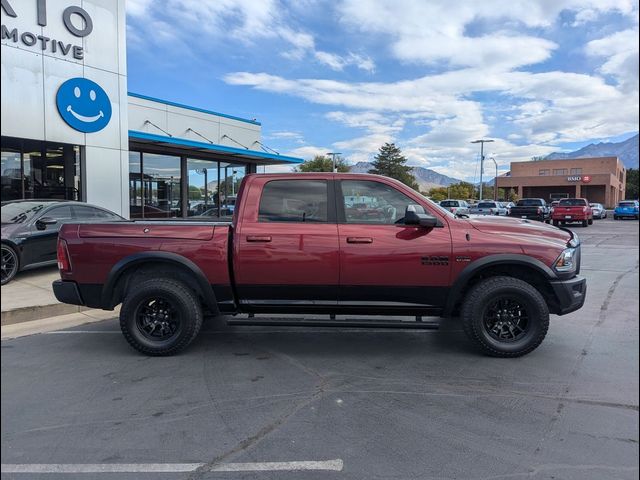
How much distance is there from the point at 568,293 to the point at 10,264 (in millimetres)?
8699

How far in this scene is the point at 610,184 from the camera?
70.3 m

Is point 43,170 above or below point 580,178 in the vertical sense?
below

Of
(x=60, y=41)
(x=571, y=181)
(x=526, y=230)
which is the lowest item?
(x=526, y=230)

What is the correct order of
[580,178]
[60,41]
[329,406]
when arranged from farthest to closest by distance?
1. [580,178]
2. [60,41]
3. [329,406]

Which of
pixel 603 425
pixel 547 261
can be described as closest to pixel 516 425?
pixel 603 425

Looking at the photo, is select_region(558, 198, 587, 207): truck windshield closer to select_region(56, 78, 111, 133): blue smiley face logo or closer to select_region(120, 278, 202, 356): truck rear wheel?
select_region(56, 78, 111, 133): blue smiley face logo

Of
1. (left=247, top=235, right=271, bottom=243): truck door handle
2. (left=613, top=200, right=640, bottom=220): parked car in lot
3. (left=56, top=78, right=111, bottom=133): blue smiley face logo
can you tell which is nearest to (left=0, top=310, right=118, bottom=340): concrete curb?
(left=247, top=235, right=271, bottom=243): truck door handle

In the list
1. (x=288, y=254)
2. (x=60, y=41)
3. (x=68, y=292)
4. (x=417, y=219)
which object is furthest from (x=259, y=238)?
(x=60, y=41)

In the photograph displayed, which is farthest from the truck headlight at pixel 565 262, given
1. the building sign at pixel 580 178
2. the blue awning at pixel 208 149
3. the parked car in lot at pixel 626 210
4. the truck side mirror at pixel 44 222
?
the building sign at pixel 580 178

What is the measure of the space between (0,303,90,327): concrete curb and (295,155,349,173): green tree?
198 feet

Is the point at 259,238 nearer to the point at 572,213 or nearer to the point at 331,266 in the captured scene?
the point at 331,266

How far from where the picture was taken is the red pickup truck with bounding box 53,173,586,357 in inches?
199

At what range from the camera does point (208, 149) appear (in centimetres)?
1927

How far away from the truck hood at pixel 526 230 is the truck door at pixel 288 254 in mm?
1588
